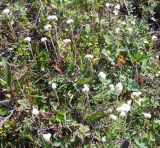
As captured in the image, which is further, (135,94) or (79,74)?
(79,74)

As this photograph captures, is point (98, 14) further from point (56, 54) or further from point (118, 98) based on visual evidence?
point (118, 98)

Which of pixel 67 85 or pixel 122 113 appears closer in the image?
pixel 122 113

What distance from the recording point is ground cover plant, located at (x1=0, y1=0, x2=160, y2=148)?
10.0 feet

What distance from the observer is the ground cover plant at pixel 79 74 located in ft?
10.0

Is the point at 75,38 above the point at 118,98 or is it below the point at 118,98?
above

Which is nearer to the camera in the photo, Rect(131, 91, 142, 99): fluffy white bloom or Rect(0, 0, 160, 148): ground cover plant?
Rect(0, 0, 160, 148): ground cover plant

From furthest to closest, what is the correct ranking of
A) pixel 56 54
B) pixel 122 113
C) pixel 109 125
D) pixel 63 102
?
pixel 56 54 < pixel 63 102 < pixel 109 125 < pixel 122 113

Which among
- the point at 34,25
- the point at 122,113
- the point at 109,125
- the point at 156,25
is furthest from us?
the point at 156,25

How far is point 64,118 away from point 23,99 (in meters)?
0.37

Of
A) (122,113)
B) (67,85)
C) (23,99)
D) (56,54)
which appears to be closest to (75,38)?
(56,54)

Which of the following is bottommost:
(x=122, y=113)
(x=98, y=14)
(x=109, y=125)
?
(x=109, y=125)

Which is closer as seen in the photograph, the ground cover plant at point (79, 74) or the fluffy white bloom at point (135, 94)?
the ground cover plant at point (79, 74)

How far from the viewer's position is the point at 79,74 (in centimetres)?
344

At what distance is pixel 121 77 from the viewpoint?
344 centimetres
